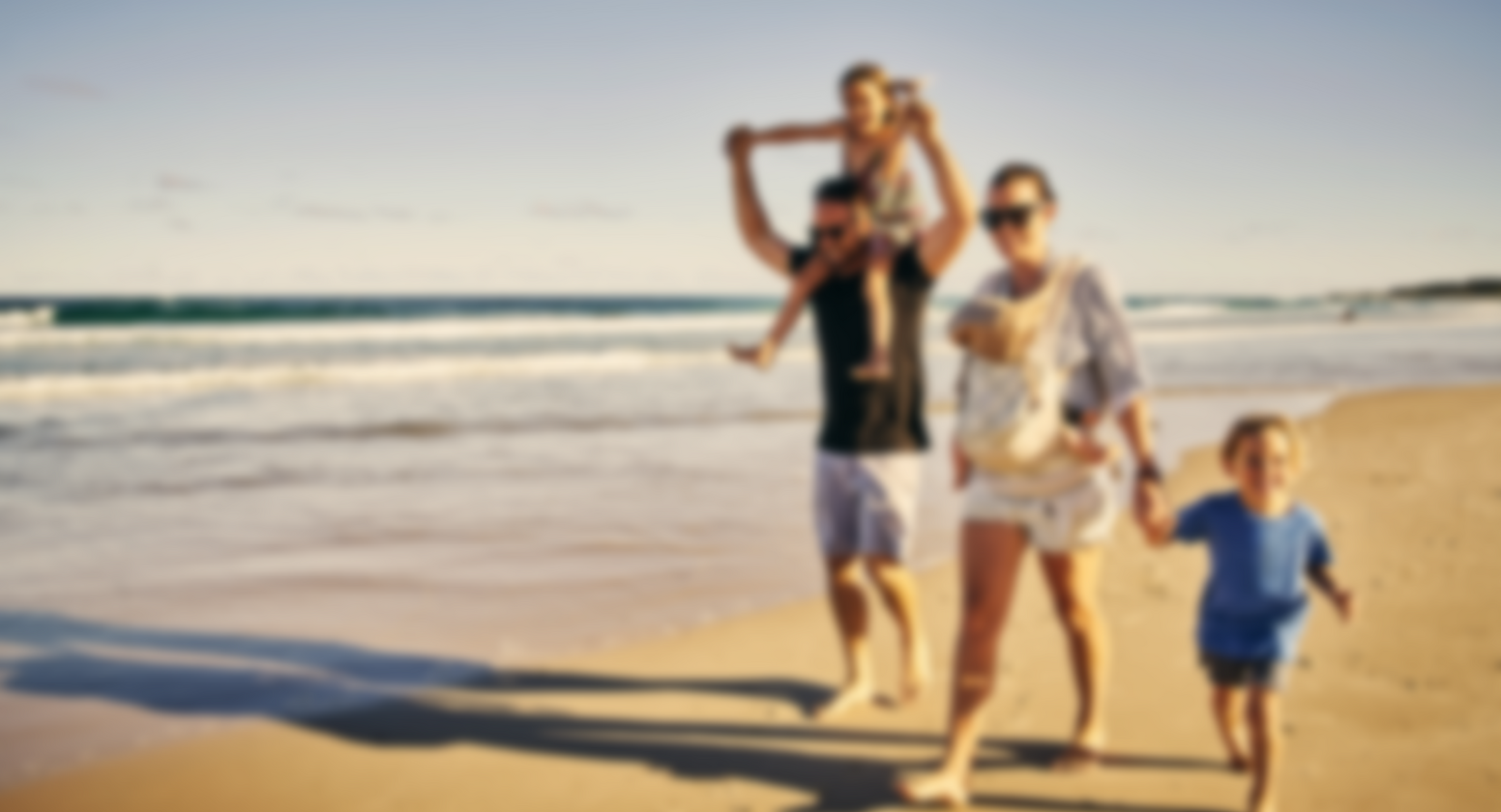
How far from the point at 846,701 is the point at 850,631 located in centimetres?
27

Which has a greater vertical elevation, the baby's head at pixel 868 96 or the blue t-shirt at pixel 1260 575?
the baby's head at pixel 868 96

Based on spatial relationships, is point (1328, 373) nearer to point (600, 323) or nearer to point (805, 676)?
point (805, 676)

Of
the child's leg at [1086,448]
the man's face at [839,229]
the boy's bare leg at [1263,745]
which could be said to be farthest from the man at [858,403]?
the boy's bare leg at [1263,745]

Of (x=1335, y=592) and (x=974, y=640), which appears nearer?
(x=1335, y=592)

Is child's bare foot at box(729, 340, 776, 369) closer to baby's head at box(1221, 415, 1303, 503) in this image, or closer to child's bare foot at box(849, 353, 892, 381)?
child's bare foot at box(849, 353, 892, 381)

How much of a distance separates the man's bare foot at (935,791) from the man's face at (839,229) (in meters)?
1.80

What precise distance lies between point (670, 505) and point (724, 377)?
10751 mm

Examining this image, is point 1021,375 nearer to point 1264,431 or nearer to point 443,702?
point 1264,431

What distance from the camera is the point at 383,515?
715 cm

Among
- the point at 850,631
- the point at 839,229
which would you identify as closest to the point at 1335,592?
the point at 850,631

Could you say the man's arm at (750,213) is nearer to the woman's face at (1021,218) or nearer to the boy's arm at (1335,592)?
the woman's face at (1021,218)

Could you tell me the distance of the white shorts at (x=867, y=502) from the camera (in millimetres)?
3545

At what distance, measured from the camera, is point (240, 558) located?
6.01 m

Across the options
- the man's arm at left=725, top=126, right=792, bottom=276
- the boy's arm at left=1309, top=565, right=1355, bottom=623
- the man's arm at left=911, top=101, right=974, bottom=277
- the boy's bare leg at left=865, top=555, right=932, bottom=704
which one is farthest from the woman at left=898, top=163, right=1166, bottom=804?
the man's arm at left=725, top=126, right=792, bottom=276
